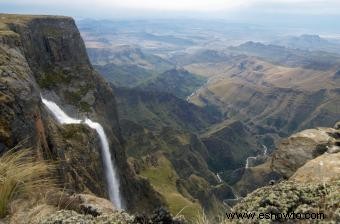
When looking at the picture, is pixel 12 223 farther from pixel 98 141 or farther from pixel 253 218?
pixel 98 141

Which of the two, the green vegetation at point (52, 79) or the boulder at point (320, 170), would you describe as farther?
the green vegetation at point (52, 79)

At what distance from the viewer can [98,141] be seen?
79750 millimetres

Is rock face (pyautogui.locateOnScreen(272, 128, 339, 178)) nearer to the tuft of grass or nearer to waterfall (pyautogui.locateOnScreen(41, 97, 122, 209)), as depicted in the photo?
the tuft of grass

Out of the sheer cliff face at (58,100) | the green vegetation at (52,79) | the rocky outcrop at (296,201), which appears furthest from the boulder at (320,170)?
the green vegetation at (52,79)

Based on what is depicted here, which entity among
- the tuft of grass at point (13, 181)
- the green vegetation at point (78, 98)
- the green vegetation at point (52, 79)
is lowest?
the green vegetation at point (78, 98)

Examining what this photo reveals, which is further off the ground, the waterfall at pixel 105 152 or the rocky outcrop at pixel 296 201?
the rocky outcrop at pixel 296 201

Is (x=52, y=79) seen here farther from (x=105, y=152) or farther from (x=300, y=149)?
(x=300, y=149)

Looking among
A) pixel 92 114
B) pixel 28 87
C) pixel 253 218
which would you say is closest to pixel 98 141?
pixel 92 114

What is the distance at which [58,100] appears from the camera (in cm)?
8706

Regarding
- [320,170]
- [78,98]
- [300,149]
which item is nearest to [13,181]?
[320,170]

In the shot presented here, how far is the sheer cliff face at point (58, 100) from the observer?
146ft

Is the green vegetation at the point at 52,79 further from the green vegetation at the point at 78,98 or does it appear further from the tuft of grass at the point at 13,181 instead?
the tuft of grass at the point at 13,181

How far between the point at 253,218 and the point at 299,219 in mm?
1102

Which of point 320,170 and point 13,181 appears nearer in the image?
point 13,181
